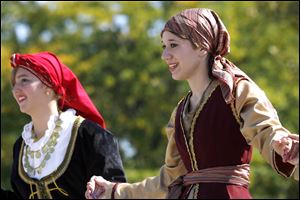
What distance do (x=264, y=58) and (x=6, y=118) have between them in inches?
185

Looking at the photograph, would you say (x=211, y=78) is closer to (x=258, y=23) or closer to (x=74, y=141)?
(x=74, y=141)

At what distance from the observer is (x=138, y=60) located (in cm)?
1648

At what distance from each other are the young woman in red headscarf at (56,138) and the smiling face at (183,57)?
106cm

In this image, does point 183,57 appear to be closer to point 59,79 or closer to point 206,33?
point 206,33

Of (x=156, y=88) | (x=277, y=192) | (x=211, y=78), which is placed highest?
(x=211, y=78)

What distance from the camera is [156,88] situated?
640 inches

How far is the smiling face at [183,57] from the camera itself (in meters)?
4.01

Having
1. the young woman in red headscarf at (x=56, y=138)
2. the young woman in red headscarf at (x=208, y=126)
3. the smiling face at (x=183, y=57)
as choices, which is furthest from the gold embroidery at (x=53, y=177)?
the smiling face at (x=183, y=57)

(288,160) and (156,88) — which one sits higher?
(288,160)

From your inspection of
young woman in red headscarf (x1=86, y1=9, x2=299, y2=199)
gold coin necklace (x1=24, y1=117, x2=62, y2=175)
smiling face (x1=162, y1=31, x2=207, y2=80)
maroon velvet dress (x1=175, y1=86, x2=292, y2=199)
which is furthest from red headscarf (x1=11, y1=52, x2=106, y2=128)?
maroon velvet dress (x1=175, y1=86, x2=292, y2=199)

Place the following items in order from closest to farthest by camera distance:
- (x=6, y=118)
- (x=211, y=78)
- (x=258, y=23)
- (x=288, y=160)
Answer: (x=288, y=160), (x=211, y=78), (x=6, y=118), (x=258, y=23)

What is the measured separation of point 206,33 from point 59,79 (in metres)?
1.45

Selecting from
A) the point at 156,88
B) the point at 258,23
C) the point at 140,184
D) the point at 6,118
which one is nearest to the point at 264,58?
the point at 258,23

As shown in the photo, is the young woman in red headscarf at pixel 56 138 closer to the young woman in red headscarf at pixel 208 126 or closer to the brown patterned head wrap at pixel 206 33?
the young woman in red headscarf at pixel 208 126
